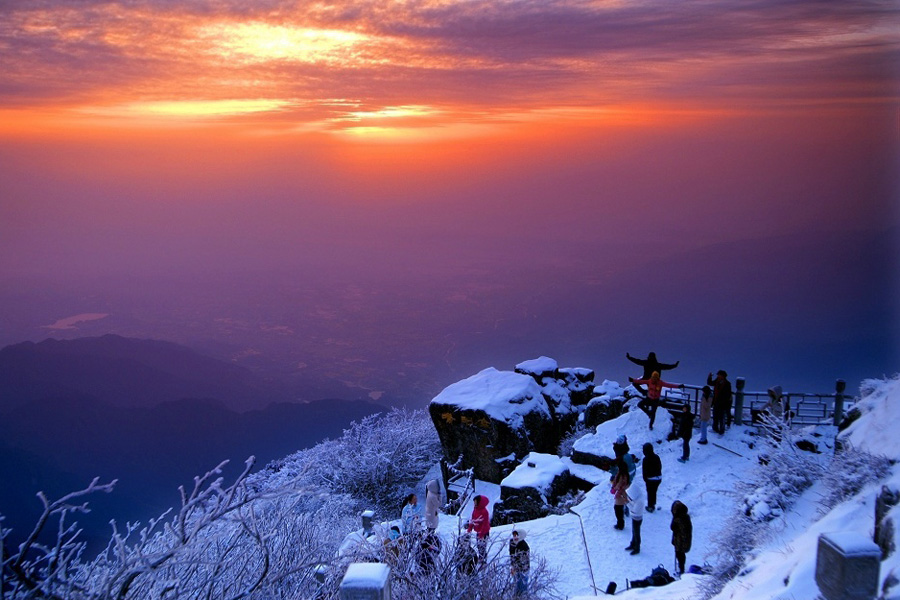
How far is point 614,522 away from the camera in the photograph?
12.5 m

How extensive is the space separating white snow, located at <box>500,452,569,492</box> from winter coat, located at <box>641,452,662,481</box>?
3545mm

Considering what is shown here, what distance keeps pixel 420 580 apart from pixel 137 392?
121m

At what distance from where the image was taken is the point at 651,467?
1206 centimetres

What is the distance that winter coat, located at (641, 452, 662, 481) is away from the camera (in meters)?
12.0

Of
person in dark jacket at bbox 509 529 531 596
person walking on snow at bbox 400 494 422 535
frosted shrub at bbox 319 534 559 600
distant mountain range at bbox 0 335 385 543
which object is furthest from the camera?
distant mountain range at bbox 0 335 385 543

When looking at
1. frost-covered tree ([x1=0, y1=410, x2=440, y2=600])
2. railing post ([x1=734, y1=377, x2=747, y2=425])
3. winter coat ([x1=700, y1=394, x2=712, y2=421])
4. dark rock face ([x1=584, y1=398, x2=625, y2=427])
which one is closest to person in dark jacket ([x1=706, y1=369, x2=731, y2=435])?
winter coat ([x1=700, y1=394, x2=712, y2=421])

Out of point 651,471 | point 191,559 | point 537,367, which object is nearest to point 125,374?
point 537,367

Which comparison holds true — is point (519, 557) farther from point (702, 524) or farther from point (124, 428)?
point (124, 428)

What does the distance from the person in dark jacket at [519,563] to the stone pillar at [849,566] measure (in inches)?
158

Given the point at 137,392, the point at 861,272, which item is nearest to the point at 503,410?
the point at 137,392

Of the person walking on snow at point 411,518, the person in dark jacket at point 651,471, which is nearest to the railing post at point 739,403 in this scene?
the person in dark jacket at point 651,471

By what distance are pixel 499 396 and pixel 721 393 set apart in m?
7.73

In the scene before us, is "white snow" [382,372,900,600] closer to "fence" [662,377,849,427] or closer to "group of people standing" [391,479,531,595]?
"group of people standing" [391,479,531,595]

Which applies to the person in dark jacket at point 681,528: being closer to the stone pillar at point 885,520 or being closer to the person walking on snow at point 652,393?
the stone pillar at point 885,520
